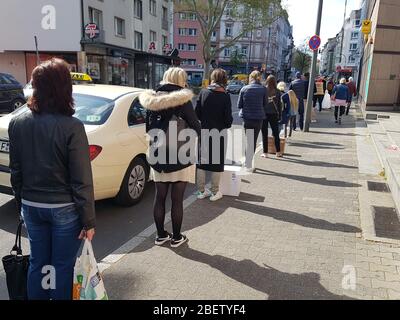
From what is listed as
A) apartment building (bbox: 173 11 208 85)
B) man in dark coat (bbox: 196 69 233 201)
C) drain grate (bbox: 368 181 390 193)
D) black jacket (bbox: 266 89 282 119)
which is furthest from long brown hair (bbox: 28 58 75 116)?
apartment building (bbox: 173 11 208 85)

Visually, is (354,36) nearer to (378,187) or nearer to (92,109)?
(378,187)

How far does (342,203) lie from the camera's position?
19.5ft

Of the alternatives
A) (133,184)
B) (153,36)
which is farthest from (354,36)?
(133,184)

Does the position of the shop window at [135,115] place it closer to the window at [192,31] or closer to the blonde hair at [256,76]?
the blonde hair at [256,76]

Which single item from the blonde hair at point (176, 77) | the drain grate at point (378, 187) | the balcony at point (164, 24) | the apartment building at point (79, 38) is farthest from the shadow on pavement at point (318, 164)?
the balcony at point (164, 24)

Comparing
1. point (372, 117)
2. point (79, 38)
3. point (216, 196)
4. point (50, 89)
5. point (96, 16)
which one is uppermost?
point (96, 16)

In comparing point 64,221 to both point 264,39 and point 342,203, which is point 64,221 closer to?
point 342,203

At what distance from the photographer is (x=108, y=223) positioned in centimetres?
493

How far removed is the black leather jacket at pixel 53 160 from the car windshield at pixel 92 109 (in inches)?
98.3

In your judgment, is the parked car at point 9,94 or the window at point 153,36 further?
the window at point 153,36

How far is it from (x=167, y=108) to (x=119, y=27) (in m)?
29.7

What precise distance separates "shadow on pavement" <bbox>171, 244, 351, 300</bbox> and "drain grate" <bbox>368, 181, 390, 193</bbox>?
3565 mm

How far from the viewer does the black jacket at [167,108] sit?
382cm
